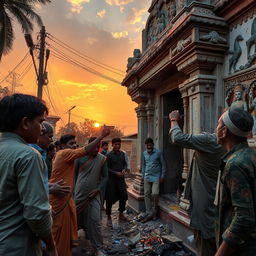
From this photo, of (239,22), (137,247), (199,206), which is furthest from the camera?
(137,247)

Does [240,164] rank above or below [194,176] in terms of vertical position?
above

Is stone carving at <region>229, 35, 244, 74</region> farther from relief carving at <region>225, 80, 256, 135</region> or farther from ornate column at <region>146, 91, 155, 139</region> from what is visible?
ornate column at <region>146, 91, 155, 139</region>

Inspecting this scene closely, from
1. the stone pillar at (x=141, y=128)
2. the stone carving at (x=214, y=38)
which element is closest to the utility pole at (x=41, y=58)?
the stone pillar at (x=141, y=128)

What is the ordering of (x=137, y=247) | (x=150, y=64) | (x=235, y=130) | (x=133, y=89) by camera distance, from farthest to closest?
(x=133, y=89) → (x=150, y=64) → (x=137, y=247) → (x=235, y=130)

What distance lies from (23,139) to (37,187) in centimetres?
31

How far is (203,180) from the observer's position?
268cm

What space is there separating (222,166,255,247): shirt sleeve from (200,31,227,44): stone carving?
253 centimetres

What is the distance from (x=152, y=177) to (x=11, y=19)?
12.7 m

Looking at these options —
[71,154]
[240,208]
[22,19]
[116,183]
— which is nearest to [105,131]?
[71,154]

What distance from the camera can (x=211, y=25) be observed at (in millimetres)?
3471

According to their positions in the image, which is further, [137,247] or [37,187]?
[137,247]

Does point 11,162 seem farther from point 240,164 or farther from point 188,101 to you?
point 188,101

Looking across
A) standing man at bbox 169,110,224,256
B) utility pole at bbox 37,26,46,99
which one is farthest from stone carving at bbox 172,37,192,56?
utility pole at bbox 37,26,46,99

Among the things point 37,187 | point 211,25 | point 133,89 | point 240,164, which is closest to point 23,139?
point 37,187
